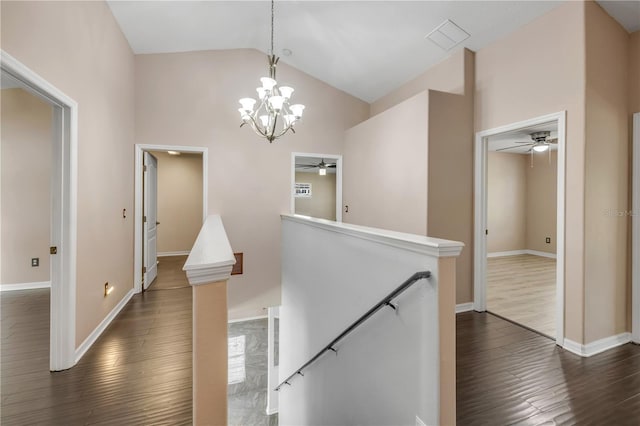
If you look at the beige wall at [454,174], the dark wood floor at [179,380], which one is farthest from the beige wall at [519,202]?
the dark wood floor at [179,380]

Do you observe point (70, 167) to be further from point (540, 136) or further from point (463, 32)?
point (540, 136)

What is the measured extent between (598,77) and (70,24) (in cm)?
466

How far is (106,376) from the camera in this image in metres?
2.12

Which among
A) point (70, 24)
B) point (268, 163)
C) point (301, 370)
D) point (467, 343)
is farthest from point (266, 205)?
point (467, 343)

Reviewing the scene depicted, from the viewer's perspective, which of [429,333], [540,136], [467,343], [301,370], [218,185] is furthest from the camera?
[540,136]

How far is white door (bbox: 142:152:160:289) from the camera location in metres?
4.28

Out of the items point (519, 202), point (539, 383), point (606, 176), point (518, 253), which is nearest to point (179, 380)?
point (539, 383)

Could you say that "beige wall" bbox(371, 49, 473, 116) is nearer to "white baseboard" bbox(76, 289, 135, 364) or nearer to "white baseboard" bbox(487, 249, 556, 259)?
"white baseboard" bbox(76, 289, 135, 364)

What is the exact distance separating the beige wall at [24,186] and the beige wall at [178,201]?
2.89m

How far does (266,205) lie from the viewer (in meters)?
4.72

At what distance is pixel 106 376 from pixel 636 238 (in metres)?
4.93

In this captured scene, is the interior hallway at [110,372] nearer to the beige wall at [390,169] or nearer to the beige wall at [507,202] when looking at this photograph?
the beige wall at [390,169]

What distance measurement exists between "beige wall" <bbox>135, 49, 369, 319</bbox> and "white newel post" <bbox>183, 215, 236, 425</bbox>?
342cm

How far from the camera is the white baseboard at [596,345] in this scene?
2.52 meters
